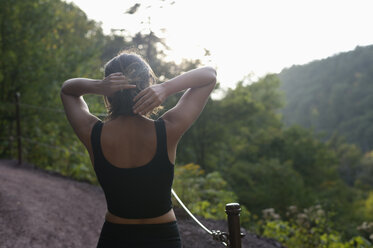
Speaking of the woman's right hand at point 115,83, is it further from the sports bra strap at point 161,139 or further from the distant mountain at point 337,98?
the distant mountain at point 337,98

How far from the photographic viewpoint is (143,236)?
139 cm

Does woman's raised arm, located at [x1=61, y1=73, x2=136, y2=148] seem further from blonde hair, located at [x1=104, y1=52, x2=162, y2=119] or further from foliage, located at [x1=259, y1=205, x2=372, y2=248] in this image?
foliage, located at [x1=259, y1=205, x2=372, y2=248]

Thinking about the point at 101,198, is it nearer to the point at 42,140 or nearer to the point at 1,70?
the point at 42,140

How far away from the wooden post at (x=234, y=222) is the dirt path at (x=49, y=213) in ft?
5.53

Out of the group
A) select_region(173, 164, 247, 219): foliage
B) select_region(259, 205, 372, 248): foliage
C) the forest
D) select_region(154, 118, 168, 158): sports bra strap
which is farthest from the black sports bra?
select_region(259, 205, 372, 248): foliage

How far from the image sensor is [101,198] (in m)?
6.86

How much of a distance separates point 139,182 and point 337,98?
75705 millimetres

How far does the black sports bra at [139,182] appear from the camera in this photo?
135cm

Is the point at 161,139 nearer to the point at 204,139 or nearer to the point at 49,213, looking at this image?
the point at 49,213

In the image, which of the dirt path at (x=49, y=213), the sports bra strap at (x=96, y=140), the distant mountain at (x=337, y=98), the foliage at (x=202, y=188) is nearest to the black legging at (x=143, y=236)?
the sports bra strap at (x=96, y=140)

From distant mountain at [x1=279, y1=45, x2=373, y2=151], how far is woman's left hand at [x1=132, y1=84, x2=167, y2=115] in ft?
206

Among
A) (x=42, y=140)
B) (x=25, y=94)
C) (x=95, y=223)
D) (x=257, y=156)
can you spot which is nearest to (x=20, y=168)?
(x=42, y=140)

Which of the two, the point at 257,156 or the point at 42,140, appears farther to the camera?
the point at 257,156

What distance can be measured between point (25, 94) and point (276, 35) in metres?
28.4
